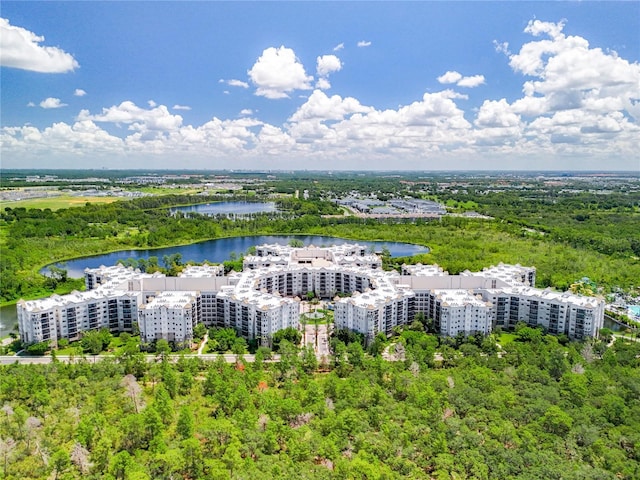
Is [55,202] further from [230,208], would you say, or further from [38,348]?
[38,348]

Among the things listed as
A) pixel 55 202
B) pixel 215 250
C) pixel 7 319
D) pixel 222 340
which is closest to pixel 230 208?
pixel 55 202

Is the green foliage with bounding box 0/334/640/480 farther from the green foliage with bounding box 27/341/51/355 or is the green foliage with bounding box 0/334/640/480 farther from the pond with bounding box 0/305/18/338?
the pond with bounding box 0/305/18/338

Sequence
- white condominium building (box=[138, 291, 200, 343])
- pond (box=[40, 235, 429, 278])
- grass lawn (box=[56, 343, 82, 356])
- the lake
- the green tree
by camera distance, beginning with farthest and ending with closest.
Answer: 1. the lake
2. pond (box=[40, 235, 429, 278])
3. white condominium building (box=[138, 291, 200, 343])
4. grass lawn (box=[56, 343, 82, 356])
5. the green tree

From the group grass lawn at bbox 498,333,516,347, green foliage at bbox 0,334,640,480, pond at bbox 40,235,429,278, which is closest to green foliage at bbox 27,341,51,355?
green foliage at bbox 0,334,640,480

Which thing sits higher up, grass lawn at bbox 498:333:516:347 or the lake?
the lake

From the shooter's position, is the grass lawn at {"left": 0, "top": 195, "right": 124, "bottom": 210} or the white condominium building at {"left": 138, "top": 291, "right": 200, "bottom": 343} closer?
the white condominium building at {"left": 138, "top": 291, "right": 200, "bottom": 343}

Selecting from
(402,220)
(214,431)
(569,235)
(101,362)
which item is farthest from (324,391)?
(402,220)
